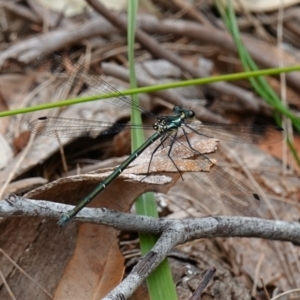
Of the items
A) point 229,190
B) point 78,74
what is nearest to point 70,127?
point 78,74

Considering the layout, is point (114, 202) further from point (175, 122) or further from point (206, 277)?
point (175, 122)

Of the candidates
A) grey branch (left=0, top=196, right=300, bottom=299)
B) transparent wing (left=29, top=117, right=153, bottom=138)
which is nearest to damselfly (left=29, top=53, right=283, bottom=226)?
transparent wing (left=29, top=117, right=153, bottom=138)

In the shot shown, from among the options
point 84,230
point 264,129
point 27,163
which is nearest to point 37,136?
point 27,163

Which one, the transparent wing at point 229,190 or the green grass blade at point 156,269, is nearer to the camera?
the green grass blade at point 156,269

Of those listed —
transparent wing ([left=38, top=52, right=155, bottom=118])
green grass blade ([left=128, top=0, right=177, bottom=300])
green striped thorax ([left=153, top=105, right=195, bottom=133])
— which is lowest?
green grass blade ([left=128, top=0, right=177, bottom=300])

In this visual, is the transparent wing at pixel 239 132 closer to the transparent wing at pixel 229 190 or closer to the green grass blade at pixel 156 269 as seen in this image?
the transparent wing at pixel 229 190

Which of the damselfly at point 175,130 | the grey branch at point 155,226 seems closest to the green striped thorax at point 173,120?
the damselfly at point 175,130

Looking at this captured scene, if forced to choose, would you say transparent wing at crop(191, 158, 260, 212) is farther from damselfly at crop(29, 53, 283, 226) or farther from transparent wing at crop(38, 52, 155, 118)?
transparent wing at crop(38, 52, 155, 118)
